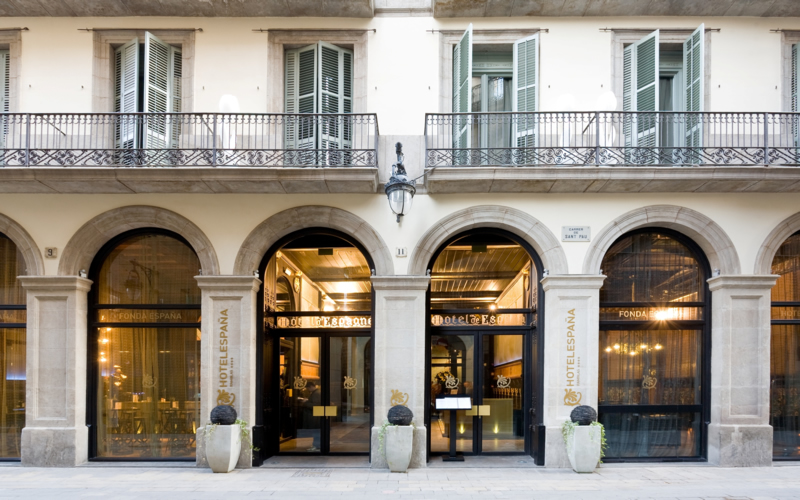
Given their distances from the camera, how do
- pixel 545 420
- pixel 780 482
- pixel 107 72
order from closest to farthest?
1. pixel 780 482
2. pixel 545 420
3. pixel 107 72

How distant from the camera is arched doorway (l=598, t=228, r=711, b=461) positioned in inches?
477

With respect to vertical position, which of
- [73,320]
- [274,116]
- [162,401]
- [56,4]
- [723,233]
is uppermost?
[56,4]

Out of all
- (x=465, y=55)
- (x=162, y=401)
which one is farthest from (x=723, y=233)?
(x=162, y=401)

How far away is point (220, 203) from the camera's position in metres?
12.1

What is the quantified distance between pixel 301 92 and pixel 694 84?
7442mm

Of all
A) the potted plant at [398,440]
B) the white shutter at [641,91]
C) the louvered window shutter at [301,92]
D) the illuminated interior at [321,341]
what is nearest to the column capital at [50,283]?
the illuminated interior at [321,341]

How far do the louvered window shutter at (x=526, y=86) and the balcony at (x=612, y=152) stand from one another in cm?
3

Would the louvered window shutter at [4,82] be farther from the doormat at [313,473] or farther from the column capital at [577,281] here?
the column capital at [577,281]

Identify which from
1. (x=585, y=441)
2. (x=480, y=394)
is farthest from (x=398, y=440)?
(x=585, y=441)

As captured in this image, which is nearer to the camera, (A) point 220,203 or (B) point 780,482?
(B) point 780,482

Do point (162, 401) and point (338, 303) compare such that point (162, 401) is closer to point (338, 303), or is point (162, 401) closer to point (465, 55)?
point (338, 303)

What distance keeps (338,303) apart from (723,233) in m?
7.27

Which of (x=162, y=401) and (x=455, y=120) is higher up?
(x=455, y=120)

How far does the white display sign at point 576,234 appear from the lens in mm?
11969
